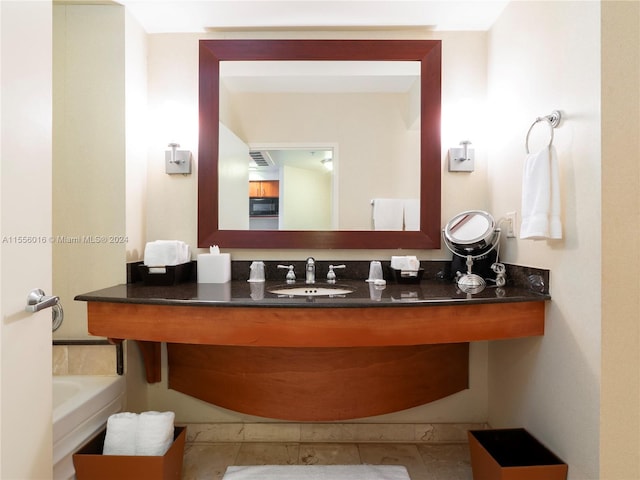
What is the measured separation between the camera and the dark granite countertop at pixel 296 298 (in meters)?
1.29

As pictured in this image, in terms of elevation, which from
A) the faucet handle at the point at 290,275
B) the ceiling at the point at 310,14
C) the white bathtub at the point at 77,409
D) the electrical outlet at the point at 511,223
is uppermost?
the ceiling at the point at 310,14

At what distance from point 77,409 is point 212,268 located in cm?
79

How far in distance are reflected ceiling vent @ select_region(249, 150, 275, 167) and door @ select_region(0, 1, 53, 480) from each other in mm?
905

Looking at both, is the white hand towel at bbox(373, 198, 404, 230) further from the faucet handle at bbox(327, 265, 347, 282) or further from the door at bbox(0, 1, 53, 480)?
the door at bbox(0, 1, 53, 480)

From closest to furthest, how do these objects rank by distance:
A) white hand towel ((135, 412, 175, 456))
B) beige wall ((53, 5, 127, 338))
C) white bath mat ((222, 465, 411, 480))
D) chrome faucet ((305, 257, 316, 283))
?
1. white hand towel ((135, 412, 175, 456))
2. white bath mat ((222, 465, 411, 480))
3. beige wall ((53, 5, 127, 338))
4. chrome faucet ((305, 257, 316, 283))

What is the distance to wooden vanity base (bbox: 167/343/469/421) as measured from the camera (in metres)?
1.79

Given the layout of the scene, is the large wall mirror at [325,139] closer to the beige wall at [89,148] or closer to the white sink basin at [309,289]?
the white sink basin at [309,289]

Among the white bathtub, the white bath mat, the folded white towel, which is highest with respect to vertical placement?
the folded white towel

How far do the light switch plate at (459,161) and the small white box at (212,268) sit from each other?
1319mm

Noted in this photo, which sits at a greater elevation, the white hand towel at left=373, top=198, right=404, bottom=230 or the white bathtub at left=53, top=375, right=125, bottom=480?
the white hand towel at left=373, top=198, right=404, bottom=230

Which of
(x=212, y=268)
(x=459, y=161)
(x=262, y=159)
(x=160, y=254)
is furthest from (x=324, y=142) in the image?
(x=160, y=254)

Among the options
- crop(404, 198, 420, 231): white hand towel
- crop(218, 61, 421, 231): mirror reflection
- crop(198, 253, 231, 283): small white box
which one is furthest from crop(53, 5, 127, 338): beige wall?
crop(404, 198, 420, 231): white hand towel

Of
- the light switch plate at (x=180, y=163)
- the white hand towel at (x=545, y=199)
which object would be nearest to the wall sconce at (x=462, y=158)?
the white hand towel at (x=545, y=199)

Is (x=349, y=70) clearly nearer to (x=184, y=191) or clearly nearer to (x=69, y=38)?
(x=184, y=191)
